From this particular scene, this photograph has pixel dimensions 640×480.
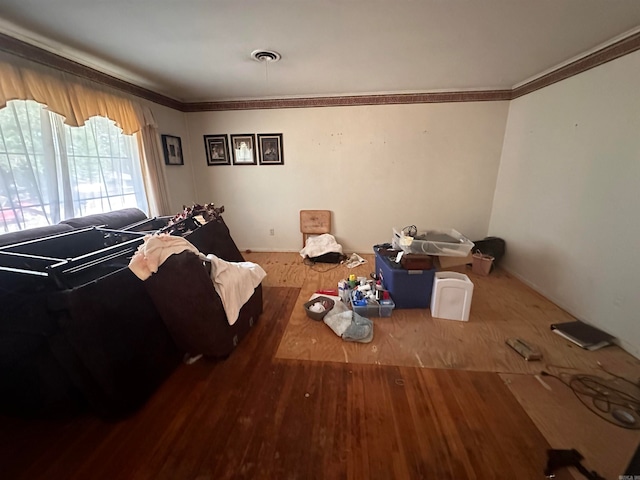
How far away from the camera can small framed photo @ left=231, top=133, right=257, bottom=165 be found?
12.4 ft

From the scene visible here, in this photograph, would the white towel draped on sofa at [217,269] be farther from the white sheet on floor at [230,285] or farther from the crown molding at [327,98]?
the crown molding at [327,98]

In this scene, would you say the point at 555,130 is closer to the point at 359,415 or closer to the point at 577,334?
the point at 577,334

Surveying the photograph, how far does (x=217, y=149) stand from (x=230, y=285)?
2908mm

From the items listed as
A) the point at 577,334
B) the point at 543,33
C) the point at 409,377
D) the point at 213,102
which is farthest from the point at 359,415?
the point at 213,102

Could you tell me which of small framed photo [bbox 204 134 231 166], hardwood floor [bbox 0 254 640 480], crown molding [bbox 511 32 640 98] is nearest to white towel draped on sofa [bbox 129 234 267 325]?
hardwood floor [bbox 0 254 640 480]

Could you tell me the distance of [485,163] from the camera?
350cm

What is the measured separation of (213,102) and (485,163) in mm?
4009

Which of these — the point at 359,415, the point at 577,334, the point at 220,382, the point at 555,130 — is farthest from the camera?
the point at 555,130

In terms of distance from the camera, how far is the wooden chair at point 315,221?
3.92 meters

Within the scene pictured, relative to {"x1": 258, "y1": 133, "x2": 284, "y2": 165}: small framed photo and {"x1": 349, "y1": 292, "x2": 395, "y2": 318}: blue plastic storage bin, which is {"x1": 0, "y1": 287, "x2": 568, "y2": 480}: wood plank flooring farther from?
{"x1": 258, "y1": 133, "x2": 284, "y2": 165}: small framed photo

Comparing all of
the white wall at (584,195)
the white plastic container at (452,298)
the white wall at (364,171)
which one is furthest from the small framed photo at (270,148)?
the white wall at (584,195)

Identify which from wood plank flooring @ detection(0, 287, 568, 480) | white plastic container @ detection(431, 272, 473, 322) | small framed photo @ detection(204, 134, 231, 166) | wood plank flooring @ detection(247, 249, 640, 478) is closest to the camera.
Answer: wood plank flooring @ detection(0, 287, 568, 480)

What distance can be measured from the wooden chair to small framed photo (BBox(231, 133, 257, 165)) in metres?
1.14

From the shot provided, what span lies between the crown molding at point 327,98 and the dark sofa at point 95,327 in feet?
4.50
